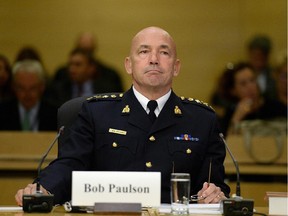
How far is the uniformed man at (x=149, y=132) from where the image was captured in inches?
170

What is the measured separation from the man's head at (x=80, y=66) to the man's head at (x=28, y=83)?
0.91ft

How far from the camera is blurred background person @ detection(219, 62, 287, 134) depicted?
7742mm

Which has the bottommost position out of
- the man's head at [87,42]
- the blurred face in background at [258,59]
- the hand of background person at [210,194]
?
the hand of background person at [210,194]

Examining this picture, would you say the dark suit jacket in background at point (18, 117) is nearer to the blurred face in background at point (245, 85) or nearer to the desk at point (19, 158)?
the desk at point (19, 158)

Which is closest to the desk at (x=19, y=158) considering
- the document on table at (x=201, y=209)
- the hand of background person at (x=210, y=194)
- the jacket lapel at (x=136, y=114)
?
the jacket lapel at (x=136, y=114)

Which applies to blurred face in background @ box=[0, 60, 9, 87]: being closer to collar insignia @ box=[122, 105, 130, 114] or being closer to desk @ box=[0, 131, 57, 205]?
desk @ box=[0, 131, 57, 205]

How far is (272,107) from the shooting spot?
7828 millimetres

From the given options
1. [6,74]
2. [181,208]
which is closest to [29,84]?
[6,74]

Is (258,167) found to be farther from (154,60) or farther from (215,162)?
(154,60)

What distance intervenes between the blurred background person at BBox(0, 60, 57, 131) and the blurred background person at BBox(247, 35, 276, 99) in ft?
5.92

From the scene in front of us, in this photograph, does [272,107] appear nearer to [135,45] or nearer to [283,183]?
[283,183]

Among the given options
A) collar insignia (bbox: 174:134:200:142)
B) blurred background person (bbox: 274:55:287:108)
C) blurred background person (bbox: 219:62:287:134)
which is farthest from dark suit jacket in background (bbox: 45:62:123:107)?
collar insignia (bbox: 174:134:200:142)

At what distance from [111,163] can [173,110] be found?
42 cm

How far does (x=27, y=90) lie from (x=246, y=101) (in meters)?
Answer: 1.92
